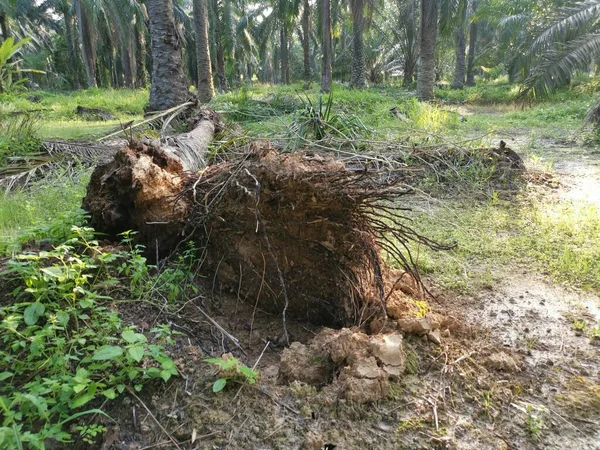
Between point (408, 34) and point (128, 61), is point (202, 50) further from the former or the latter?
point (408, 34)

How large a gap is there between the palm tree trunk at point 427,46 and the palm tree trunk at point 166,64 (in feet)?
21.5

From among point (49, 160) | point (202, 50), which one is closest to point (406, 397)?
point (49, 160)

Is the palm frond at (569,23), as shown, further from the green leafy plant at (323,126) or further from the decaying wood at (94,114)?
the decaying wood at (94,114)

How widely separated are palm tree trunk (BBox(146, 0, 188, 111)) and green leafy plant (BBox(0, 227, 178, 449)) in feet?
21.3

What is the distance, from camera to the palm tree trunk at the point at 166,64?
24.4ft

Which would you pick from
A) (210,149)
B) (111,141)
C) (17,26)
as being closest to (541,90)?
(210,149)

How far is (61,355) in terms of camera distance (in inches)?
61.4

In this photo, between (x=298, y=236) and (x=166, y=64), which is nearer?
(x=298, y=236)

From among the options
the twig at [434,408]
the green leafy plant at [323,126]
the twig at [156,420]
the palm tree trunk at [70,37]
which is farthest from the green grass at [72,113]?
the palm tree trunk at [70,37]

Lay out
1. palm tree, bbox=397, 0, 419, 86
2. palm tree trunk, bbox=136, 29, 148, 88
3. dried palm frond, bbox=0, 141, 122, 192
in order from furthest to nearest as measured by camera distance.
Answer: palm tree trunk, bbox=136, 29, 148, 88 < palm tree, bbox=397, 0, 419, 86 < dried palm frond, bbox=0, 141, 122, 192

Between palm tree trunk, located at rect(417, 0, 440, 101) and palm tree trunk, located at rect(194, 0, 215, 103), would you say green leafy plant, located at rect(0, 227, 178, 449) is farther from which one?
palm tree trunk, located at rect(417, 0, 440, 101)

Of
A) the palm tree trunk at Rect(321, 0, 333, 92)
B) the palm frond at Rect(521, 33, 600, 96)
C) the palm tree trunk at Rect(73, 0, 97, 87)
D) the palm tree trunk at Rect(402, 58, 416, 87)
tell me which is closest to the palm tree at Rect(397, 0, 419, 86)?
the palm tree trunk at Rect(402, 58, 416, 87)

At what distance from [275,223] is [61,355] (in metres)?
1.06

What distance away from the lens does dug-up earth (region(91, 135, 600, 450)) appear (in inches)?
57.7
